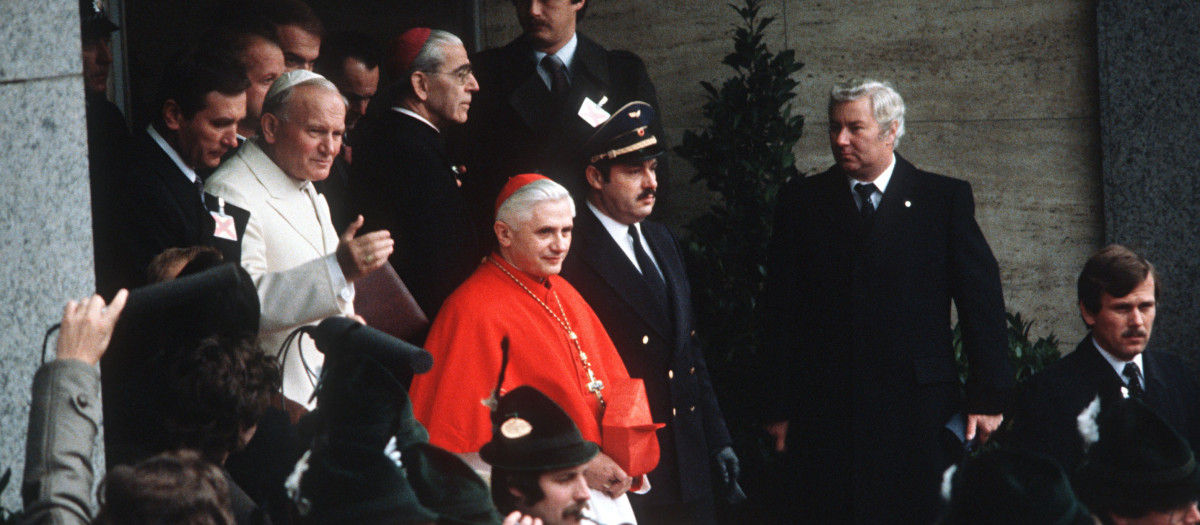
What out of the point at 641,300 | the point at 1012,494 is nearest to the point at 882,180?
the point at 641,300

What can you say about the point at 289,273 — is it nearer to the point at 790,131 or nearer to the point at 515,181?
the point at 515,181

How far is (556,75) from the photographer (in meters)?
5.58

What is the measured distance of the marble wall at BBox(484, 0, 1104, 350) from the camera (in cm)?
754

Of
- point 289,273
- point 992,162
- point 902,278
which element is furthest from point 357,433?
point 992,162

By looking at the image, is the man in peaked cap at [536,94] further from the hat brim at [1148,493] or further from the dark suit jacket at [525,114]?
the hat brim at [1148,493]

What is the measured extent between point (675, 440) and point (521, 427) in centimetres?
166

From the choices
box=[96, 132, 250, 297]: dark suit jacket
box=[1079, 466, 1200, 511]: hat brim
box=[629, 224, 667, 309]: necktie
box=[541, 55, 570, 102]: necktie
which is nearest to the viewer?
box=[1079, 466, 1200, 511]: hat brim

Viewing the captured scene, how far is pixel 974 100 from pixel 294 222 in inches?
185

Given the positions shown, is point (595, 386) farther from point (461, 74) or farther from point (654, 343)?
point (461, 74)

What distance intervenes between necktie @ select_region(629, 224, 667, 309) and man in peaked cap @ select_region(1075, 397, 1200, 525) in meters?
1.97

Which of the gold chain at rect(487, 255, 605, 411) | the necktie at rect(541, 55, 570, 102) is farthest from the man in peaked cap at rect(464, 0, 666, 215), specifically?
the gold chain at rect(487, 255, 605, 411)

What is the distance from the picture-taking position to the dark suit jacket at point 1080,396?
4605 millimetres

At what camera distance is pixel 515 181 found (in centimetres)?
450

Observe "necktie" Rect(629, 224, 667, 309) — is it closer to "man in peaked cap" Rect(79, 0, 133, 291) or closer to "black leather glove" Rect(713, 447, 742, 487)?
"black leather glove" Rect(713, 447, 742, 487)
